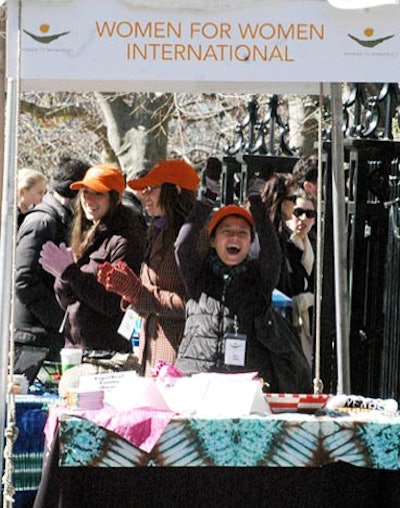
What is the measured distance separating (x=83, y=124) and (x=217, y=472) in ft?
61.0

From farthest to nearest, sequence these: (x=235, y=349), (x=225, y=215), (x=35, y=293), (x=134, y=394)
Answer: (x=35, y=293), (x=225, y=215), (x=235, y=349), (x=134, y=394)

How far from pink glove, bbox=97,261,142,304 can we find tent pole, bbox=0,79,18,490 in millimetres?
1490

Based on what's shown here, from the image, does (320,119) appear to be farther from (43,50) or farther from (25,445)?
(25,445)

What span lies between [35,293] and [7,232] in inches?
107

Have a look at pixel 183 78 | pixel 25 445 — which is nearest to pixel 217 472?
pixel 25 445

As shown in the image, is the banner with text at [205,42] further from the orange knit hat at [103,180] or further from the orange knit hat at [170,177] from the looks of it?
the orange knit hat at [103,180]

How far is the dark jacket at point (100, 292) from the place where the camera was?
6.89 meters

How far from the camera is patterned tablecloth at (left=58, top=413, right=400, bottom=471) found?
4.66 m

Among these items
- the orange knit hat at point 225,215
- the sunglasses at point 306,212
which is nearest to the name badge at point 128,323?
the orange knit hat at point 225,215

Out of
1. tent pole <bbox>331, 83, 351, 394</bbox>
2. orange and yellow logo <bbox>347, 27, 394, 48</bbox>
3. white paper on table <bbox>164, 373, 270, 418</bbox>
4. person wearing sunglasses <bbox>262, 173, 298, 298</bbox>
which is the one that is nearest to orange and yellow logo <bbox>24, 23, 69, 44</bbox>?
orange and yellow logo <bbox>347, 27, 394, 48</bbox>

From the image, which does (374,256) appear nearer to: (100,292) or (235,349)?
(100,292)

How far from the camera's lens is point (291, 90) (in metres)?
→ 6.54

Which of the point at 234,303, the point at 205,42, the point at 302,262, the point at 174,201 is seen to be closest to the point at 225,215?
the point at 234,303

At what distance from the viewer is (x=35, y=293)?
7.60m
